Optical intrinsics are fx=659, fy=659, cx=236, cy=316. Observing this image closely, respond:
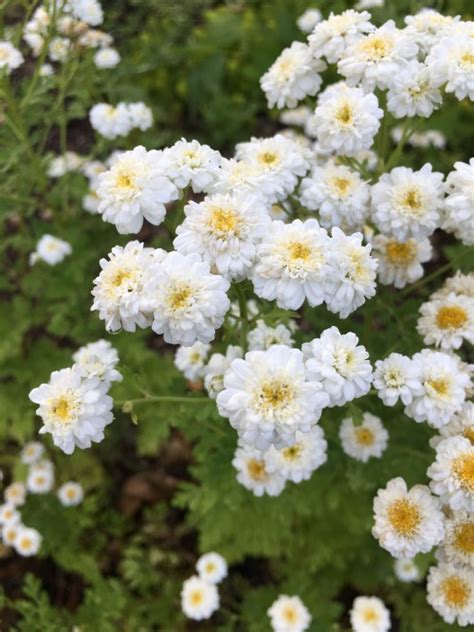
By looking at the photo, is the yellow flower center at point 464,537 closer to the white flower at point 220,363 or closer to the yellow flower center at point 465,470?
the yellow flower center at point 465,470

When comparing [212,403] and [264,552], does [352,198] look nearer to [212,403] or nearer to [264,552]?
[212,403]

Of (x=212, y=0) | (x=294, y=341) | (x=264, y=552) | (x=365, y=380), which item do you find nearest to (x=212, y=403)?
(x=294, y=341)

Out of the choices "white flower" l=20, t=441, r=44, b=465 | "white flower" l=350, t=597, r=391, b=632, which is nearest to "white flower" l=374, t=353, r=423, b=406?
"white flower" l=350, t=597, r=391, b=632

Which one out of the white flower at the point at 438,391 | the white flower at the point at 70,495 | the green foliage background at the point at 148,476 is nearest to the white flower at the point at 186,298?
the green foliage background at the point at 148,476

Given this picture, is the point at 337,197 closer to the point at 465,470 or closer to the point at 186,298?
the point at 186,298

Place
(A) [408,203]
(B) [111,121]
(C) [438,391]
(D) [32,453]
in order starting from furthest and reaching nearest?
(D) [32,453] → (B) [111,121] → (A) [408,203] → (C) [438,391]

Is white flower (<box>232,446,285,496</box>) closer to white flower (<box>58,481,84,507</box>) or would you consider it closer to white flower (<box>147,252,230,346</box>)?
white flower (<box>147,252,230,346</box>)

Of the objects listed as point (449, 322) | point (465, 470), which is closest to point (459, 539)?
point (465, 470)
